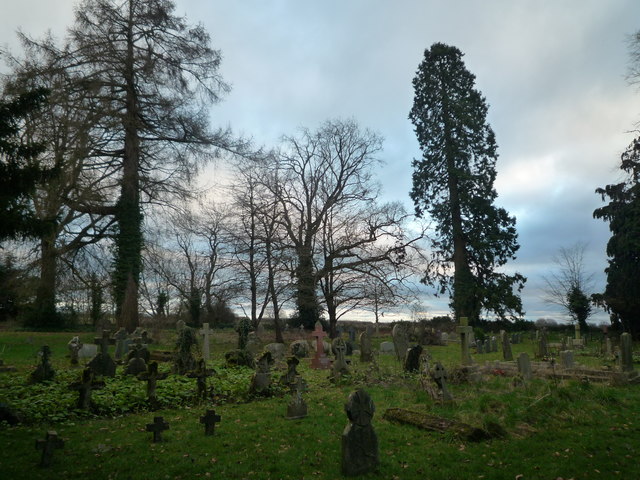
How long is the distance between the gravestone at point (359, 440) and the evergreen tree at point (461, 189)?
966 inches

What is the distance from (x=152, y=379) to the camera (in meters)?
8.79

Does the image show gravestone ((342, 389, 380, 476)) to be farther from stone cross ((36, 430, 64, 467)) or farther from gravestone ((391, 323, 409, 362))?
gravestone ((391, 323, 409, 362))

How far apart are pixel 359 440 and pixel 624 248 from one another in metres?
24.4

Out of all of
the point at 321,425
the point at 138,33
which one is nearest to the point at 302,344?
the point at 321,425

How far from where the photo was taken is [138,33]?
21.6 m

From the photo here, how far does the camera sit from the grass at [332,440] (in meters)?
5.54

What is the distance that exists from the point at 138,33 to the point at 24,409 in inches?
754

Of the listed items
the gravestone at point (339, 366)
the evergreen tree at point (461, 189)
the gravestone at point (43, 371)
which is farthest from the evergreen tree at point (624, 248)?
the gravestone at point (43, 371)

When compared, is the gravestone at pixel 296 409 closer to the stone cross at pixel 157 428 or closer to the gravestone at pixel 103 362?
the stone cross at pixel 157 428

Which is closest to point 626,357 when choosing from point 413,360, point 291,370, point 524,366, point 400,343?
point 524,366

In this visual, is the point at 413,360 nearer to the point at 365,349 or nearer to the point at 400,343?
the point at 400,343

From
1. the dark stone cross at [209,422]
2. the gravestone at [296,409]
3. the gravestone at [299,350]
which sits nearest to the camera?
the dark stone cross at [209,422]

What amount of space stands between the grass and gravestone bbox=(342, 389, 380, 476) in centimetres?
20

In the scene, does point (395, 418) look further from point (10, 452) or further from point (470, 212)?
point (470, 212)
